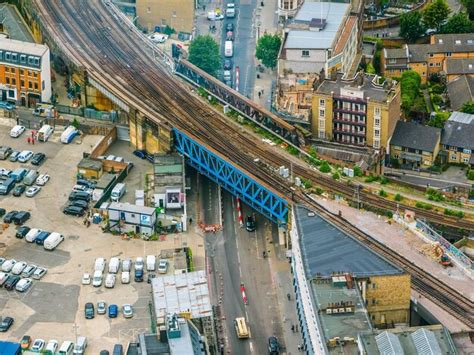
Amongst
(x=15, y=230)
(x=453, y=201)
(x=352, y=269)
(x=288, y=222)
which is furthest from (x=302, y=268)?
(x=15, y=230)

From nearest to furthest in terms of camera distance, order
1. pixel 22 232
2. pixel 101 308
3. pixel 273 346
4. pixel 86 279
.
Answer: pixel 273 346 → pixel 101 308 → pixel 86 279 → pixel 22 232

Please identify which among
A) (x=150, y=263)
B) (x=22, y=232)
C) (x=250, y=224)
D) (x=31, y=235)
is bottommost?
(x=150, y=263)

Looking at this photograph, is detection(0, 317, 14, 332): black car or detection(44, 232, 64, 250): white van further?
detection(44, 232, 64, 250): white van

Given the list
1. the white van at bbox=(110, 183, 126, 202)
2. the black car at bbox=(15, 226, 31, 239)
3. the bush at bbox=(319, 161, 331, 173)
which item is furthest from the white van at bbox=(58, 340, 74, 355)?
the bush at bbox=(319, 161, 331, 173)

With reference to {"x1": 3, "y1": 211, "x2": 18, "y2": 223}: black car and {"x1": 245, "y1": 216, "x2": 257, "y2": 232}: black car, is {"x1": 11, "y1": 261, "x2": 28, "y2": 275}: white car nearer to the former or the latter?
{"x1": 3, "y1": 211, "x2": 18, "y2": 223}: black car

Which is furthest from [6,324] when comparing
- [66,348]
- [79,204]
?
[79,204]

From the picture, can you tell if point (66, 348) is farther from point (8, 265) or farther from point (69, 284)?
point (8, 265)

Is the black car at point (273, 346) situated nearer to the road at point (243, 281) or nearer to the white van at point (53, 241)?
the road at point (243, 281)
